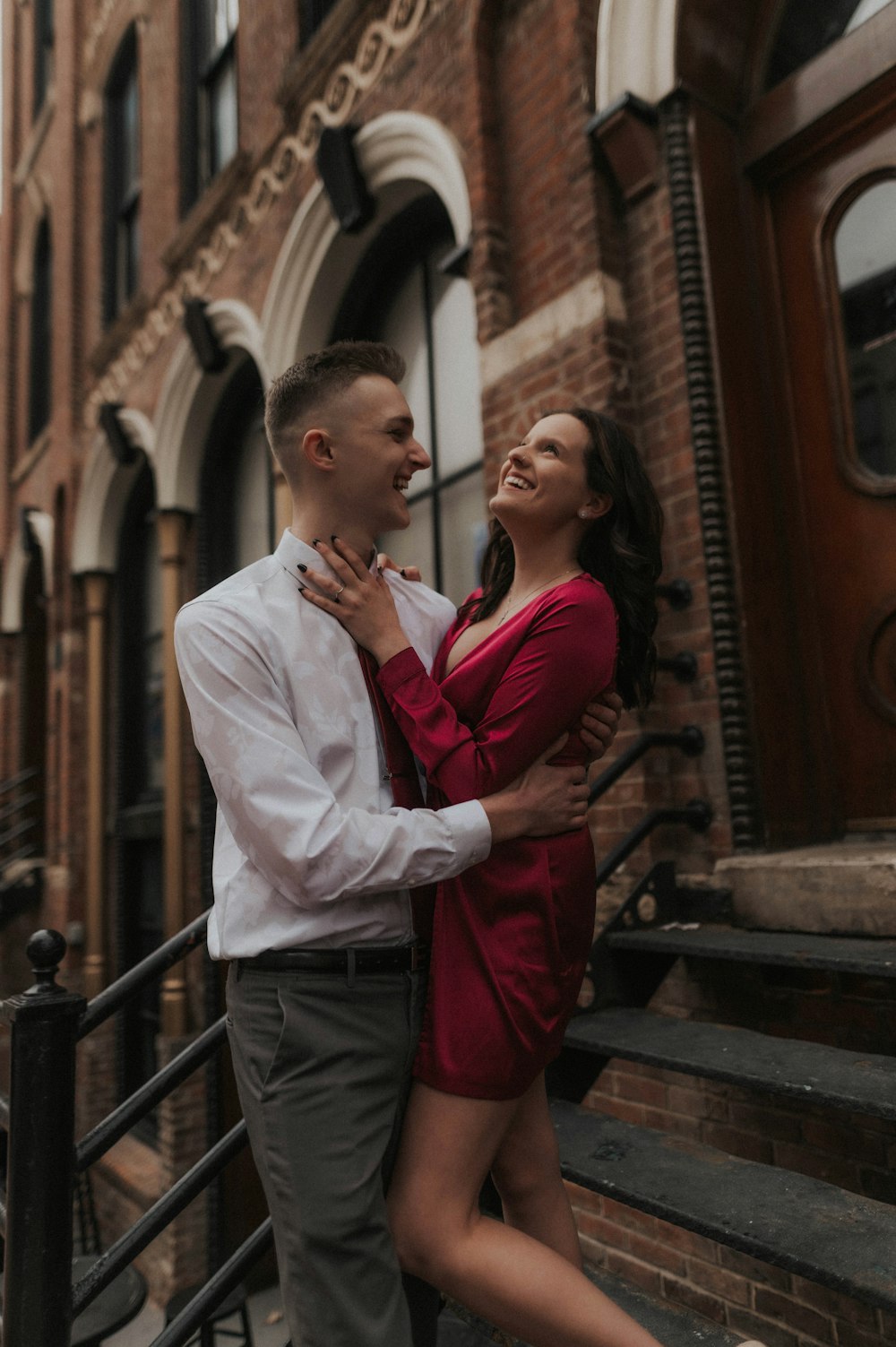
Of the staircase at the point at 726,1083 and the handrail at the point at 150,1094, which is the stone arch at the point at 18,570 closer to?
the staircase at the point at 726,1083

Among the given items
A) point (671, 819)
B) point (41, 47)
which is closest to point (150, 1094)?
point (671, 819)

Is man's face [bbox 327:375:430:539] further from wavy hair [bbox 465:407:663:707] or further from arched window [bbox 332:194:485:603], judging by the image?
arched window [bbox 332:194:485:603]

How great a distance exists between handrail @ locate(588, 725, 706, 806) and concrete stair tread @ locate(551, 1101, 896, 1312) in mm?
1023

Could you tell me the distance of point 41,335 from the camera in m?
11.8

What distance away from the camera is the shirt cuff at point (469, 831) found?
4.77 feet

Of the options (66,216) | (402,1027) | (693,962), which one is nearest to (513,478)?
(402,1027)

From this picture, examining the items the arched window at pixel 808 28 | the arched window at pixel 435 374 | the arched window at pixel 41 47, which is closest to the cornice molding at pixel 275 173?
the arched window at pixel 435 374

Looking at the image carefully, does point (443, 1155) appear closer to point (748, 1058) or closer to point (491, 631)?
point (491, 631)

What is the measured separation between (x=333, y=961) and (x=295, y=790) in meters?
0.28

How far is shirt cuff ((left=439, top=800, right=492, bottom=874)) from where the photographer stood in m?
1.46

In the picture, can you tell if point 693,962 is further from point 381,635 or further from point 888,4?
point 888,4

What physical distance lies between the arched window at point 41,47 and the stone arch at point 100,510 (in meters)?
6.36

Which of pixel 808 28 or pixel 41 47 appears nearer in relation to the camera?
pixel 808 28

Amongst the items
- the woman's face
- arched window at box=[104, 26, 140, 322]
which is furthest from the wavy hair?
arched window at box=[104, 26, 140, 322]
